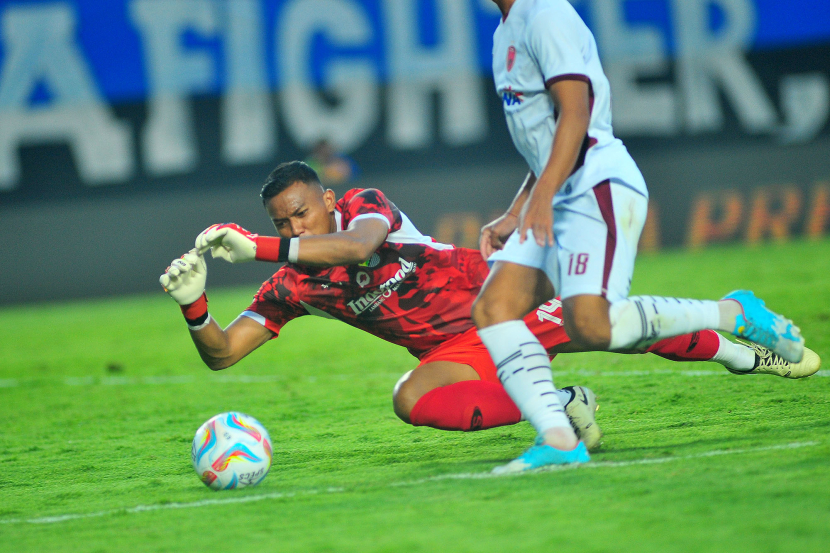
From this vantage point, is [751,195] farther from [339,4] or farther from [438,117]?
[339,4]

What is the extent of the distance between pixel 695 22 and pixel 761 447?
13.0m

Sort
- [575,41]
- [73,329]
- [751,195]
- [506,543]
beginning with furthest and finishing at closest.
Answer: [751,195]
[73,329]
[575,41]
[506,543]

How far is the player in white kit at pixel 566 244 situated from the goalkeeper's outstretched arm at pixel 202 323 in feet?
3.86

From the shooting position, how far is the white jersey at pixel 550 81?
10.9 ft

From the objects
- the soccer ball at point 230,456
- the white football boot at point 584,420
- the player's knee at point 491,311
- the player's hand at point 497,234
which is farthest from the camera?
the player's hand at point 497,234

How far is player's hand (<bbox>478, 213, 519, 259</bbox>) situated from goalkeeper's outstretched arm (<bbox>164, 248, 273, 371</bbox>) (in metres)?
1.13

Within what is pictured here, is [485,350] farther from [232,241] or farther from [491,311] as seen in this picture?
[232,241]

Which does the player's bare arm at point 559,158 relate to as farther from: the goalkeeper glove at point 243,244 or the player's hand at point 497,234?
the goalkeeper glove at point 243,244

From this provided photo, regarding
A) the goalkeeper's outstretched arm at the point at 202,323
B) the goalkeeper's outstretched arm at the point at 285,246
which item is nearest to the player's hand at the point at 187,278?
the goalkeeper's outstretched arm at the point at 202,323

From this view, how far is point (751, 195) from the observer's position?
15016 mm

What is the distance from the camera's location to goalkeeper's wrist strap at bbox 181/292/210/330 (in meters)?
3.99

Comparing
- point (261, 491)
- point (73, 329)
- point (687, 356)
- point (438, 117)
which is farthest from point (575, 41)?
point (438, 117)

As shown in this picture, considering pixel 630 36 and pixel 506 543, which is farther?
pixel 630 36

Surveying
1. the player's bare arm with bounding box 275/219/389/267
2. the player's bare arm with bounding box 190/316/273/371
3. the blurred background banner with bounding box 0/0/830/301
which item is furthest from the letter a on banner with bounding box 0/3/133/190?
the player's bare arm with bounding box 275/219/389/267
